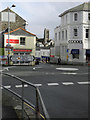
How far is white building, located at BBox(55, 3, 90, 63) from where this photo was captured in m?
41.2

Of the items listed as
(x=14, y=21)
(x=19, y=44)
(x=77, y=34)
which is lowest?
(x=19, y=44)

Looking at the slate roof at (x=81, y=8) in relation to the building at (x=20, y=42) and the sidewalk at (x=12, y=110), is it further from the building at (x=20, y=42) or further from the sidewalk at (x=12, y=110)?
the sidewalk at (x=12, y=110)

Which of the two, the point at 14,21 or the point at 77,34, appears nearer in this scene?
the point at 77,34

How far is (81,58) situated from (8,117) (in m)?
37.3

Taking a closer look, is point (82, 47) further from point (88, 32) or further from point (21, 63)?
point (21, 63)

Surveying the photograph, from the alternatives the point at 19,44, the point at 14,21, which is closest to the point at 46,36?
the point at 14,21

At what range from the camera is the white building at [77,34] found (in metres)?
41.2

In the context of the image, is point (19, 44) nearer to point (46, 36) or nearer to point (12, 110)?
point (12, 110)

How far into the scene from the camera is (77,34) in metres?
42.1

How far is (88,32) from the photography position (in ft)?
137

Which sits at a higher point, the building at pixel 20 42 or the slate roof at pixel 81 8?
the slate roof at pixel 81 8

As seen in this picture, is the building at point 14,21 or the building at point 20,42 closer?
the building at point 20,42

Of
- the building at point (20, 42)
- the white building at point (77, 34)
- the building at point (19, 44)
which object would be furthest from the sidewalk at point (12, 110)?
the white building at point (77, 34)

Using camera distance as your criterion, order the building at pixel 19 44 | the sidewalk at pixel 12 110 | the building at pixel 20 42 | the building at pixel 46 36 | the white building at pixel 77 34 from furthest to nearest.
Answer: the building at pixel 46 36, the white building at pixel 77 34, the building at pixel 20 42, the building at pixel 19 44, the sidewalk at pixel 12 110
